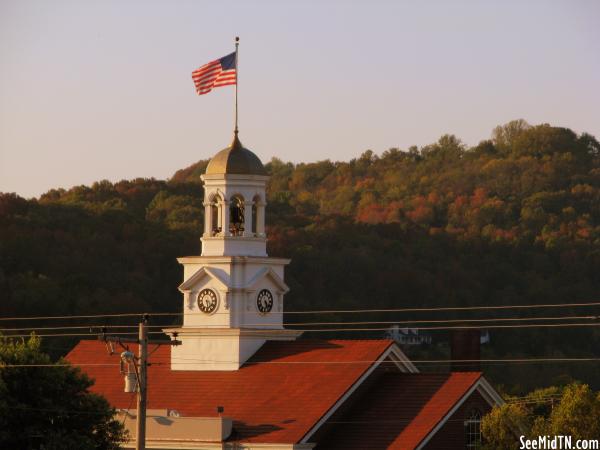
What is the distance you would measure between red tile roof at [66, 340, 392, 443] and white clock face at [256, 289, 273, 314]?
1.29 meters

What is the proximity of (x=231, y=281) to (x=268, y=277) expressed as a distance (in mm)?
1479

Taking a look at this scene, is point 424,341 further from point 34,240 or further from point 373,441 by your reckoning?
point 373,441

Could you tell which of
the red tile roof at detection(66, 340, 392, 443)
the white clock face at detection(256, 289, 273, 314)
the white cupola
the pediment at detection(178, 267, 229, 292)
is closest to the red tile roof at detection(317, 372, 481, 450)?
the red tile roof at detection(66, 340, 392, 443)

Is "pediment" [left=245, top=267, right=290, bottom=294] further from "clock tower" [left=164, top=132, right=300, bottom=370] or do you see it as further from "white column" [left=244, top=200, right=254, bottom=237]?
"white column" [left=244, top=200, right=254, bottom=237]

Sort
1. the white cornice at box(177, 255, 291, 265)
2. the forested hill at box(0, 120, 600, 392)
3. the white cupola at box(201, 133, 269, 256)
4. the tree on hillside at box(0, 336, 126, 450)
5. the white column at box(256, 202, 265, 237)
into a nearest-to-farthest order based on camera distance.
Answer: the tree on hillside at box(0, 336, 126, 450)
the white cornice at box(177, 255, 291, 265)
the white cupola at box(201, 133, 269, 256)
the white column at box(256, 202, 265, 237)
the forested hill at box(0, 120, 600, 392)

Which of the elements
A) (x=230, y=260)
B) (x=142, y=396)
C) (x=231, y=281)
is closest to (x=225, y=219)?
(x=230, y=260)

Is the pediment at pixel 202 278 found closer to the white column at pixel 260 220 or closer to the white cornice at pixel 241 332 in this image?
the white cornice at pixel 241 332

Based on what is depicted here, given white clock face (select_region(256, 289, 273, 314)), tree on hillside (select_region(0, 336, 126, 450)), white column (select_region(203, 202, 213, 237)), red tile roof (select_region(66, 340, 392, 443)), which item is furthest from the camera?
white column (select_region(203, 202, 213, 237))

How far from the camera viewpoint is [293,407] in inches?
2990

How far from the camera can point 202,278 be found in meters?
81.7

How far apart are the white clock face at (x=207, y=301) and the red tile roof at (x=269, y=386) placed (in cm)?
231

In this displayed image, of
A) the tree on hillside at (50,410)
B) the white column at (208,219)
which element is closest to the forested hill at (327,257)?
the white column at (208,219)

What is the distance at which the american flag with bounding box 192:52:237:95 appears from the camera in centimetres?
8219

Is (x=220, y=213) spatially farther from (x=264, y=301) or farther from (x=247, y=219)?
(x=264, y=301)
